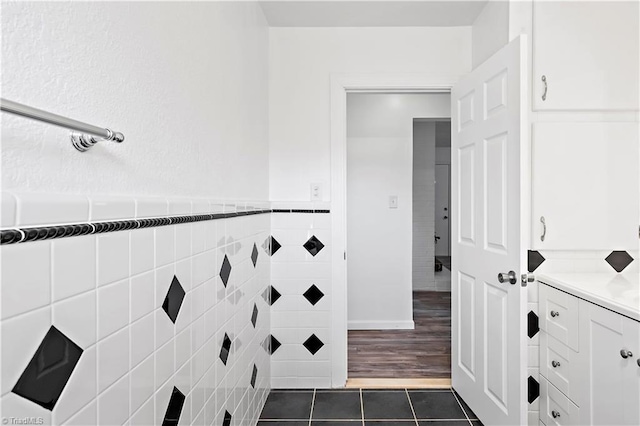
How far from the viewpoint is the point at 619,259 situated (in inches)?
76.3

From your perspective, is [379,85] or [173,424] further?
[379,85]

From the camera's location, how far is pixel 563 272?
1937 mm

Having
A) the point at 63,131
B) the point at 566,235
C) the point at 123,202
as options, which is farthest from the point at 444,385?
the point at 63,131

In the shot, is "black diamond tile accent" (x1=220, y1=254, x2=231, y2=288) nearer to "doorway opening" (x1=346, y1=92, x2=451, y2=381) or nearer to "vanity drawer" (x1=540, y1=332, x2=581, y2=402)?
"vanity drawer" (x1=540, y1=332, x2=581, y2=402)

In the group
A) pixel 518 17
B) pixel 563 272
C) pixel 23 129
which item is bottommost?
pixel 563 272

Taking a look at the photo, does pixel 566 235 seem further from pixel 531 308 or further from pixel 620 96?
pixel 620 96

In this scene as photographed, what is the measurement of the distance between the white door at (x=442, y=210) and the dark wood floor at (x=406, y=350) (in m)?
3.28

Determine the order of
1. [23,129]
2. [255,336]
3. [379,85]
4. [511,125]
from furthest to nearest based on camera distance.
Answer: [379,85] → [255,336] → [511,125] → [23,129]

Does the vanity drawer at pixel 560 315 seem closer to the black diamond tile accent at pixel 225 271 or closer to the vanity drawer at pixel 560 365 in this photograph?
the vanity drawer at pixel 560 365

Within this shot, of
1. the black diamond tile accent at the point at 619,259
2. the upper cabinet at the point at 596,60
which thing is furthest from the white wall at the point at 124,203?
the black diamond tile accent at the point at 619,259

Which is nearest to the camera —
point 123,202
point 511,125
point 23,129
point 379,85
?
point 23,129

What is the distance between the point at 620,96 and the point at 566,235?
2.36 feet

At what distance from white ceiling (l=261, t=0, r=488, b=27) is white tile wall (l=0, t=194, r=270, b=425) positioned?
1.40m

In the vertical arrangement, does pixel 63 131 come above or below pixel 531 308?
above
